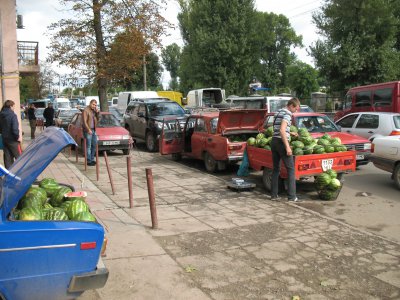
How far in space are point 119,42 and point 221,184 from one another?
428 inches

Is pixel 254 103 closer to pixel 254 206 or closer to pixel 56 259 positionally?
pixel 254 206

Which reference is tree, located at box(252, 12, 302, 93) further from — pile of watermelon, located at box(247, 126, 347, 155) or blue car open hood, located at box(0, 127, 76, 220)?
blue car open hood, located at box(0, 127, 76, 220)

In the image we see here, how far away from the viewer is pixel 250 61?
126ft

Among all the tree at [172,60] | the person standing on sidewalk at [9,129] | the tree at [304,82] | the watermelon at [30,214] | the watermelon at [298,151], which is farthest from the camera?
the tree at [172,60]

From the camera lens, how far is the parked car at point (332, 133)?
10062 mm

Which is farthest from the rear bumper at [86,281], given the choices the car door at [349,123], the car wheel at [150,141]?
the car wheel at [150,141]

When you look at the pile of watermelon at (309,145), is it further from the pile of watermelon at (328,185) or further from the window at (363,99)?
the window at (363,99)

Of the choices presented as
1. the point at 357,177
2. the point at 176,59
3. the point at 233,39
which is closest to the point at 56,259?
the point at 357,177

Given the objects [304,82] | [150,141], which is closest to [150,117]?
[150,141]

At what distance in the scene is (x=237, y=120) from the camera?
10.8 metres

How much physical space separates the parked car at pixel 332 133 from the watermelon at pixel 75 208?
709cm

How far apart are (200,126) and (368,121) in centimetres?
491

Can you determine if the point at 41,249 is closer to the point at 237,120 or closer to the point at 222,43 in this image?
the point at 237,120

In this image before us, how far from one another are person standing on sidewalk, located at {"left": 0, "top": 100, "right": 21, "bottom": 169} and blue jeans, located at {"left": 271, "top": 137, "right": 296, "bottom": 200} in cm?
571
